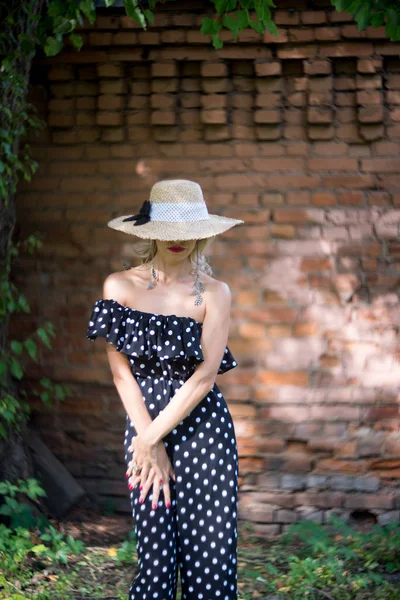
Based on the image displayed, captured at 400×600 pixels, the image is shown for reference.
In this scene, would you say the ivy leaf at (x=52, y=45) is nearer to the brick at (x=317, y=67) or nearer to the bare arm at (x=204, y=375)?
the brick at (x=317, y=67)

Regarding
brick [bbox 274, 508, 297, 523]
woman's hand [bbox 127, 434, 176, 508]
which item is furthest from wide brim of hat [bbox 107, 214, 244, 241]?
brick [bbox 274, 508, 297, 523]

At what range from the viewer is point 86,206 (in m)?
5.22

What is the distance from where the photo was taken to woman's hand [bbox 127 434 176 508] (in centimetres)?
311

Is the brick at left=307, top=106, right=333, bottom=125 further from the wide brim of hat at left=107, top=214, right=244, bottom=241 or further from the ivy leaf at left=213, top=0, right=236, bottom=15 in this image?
the wide brim of hat at left=107, top=214, right=244, bottom=241

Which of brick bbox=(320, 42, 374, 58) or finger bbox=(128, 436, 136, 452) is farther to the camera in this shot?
brick bbox=(320, 42, 374, 58)

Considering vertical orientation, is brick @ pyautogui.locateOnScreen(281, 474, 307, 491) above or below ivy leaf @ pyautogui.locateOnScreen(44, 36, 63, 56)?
below

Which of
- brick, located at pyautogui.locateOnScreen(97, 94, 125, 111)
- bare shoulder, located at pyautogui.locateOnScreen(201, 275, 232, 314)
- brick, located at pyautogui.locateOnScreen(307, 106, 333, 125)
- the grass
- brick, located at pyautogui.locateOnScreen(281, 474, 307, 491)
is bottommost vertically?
the grass

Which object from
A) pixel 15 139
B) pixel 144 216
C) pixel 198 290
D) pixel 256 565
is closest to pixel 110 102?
pixel 15 139

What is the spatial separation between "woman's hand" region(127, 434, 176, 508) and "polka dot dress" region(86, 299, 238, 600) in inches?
1.6

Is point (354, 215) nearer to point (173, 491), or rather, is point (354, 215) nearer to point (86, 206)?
point (86, 206)

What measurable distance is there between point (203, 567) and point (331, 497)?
6.85ft

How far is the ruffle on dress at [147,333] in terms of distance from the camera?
3113 mm

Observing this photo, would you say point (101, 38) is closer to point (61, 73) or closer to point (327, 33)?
point (61, 73)

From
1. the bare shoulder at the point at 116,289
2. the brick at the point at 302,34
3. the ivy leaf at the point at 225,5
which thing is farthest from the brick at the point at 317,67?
the bare shoulder at the point at 116,289
